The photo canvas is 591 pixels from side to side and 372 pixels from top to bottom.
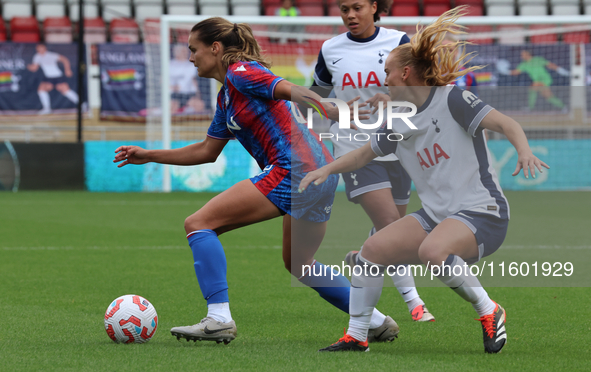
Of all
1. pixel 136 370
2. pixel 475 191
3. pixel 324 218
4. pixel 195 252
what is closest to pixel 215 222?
pixel 195 252

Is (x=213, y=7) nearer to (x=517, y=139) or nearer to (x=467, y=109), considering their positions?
(x=467, y=109)

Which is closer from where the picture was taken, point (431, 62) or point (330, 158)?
point (431, 62)

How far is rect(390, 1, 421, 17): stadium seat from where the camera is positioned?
1873 cm

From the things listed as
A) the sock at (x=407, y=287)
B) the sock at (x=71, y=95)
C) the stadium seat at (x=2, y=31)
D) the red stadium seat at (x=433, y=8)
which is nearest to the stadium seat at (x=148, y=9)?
the stadium seat at (x=2, y=31)

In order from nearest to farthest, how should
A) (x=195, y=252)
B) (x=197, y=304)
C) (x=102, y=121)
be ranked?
(x=195, y=252) < (x=197, y=304) < (x=102, y=121)

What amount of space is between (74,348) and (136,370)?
22.0 inches

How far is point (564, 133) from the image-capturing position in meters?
13.9

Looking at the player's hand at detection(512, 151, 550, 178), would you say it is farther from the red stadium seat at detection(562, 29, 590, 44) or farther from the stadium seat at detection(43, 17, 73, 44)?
the stadium seat at detection(43, 17, 73, 44)

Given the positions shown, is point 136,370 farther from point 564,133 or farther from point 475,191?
point 564,133

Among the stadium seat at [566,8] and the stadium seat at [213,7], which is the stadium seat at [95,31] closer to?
the stadium seat at [213,7]

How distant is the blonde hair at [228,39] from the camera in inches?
142

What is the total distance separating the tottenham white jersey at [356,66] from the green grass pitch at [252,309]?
41cm

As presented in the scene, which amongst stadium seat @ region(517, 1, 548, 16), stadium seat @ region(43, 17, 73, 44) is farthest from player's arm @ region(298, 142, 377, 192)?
stadium seat @ region(517, 1, 548, 16)

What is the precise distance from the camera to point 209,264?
3.50 meters
